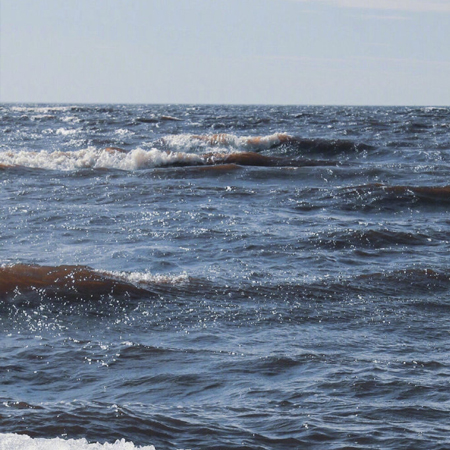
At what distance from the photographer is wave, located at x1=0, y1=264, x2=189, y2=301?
6.79 meters

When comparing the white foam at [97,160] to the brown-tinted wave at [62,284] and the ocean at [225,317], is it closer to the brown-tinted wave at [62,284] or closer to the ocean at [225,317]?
the ocean at [225,317]

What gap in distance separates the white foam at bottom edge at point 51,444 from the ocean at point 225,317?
0.02m

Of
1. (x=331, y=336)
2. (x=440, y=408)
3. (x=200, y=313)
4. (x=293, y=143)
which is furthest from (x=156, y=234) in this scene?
(x=293, y=143)

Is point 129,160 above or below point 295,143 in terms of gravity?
below

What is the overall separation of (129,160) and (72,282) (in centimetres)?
1062

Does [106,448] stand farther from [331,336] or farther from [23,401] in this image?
[331,336]

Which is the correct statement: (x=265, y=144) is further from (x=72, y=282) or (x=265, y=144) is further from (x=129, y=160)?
(x=72, y=282)

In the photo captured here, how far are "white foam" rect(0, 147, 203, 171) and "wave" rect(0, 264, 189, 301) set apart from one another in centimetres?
960

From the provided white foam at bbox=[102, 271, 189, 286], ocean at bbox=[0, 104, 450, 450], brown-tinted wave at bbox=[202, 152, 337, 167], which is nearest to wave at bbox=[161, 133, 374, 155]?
brown-tinted wave at bbox=[202, 152, 337, 167]

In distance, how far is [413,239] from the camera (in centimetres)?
926

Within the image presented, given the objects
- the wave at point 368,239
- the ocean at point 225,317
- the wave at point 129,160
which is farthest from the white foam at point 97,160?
the wave at point 368,239

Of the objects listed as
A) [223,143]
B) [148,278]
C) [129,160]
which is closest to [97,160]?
[129,160]

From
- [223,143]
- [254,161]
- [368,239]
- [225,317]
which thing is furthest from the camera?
[223,143]

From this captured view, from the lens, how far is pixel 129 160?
17422 mm
